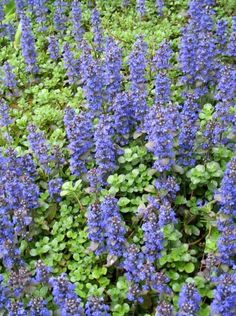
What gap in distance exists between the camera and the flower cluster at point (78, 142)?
4.84 m

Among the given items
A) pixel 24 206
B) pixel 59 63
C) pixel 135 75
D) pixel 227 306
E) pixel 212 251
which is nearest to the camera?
pixel 227 306

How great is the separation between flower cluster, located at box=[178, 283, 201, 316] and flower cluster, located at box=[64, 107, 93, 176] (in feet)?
5.61

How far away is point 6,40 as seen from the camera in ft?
25.4

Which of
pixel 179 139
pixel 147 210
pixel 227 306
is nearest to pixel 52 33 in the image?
pixel 179 139

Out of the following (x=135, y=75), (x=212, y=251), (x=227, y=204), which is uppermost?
(x=135, y=75)

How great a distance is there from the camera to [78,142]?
4840 millimetres

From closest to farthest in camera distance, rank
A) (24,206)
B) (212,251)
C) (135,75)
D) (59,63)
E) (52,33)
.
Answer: (212,251)
(24,206)
(135,75)
(59,63)
(52,33)

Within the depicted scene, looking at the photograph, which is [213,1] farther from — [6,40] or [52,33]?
[6,40]

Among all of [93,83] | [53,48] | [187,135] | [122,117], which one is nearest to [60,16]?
[53,48]

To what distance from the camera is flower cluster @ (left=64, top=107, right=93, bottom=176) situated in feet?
15.9

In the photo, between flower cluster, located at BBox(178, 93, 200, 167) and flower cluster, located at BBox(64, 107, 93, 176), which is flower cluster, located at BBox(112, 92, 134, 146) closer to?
flower cluster, located at BBox(64, 107, 93, 176)

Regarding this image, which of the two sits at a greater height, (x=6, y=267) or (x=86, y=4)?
(x=86, y=4)

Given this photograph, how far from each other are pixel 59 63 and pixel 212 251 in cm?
343

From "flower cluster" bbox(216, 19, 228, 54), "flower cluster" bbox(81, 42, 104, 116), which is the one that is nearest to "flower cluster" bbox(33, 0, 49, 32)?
"flower cluster" bbox(81, 42, 104, 116)
